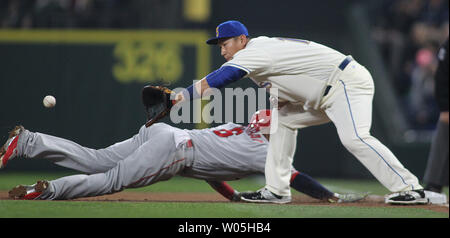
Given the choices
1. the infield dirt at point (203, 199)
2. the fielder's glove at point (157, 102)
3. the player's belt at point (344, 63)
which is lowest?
the infield dirt at point (203, 199)

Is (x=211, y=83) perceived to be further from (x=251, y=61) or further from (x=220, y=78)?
(x=251, y=61)

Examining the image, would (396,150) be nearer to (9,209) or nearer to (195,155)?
(195,155)

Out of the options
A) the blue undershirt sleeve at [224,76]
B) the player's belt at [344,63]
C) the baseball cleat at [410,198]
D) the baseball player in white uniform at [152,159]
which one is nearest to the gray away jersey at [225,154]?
the baseball player in white uniform at [152,159]

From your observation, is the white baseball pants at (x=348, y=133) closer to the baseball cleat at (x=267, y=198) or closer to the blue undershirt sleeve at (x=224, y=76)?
the baseball cleat at (x=267, y=198)

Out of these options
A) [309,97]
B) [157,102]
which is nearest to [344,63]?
[309,97]

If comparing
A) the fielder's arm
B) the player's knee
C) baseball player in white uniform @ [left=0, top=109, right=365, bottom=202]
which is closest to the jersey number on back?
baseball player in white uniform @ [left=0, top=109, right=365, bottom=202]

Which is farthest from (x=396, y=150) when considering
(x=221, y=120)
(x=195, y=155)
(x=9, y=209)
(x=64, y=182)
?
(x=9, y=209)

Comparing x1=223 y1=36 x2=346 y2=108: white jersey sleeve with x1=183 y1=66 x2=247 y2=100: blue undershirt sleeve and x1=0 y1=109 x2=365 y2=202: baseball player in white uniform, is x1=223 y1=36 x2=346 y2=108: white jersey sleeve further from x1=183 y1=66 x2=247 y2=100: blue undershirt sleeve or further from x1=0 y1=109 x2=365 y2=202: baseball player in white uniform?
x1=0 y1=109 x2=365 y2=202: baseball player in white uniform
